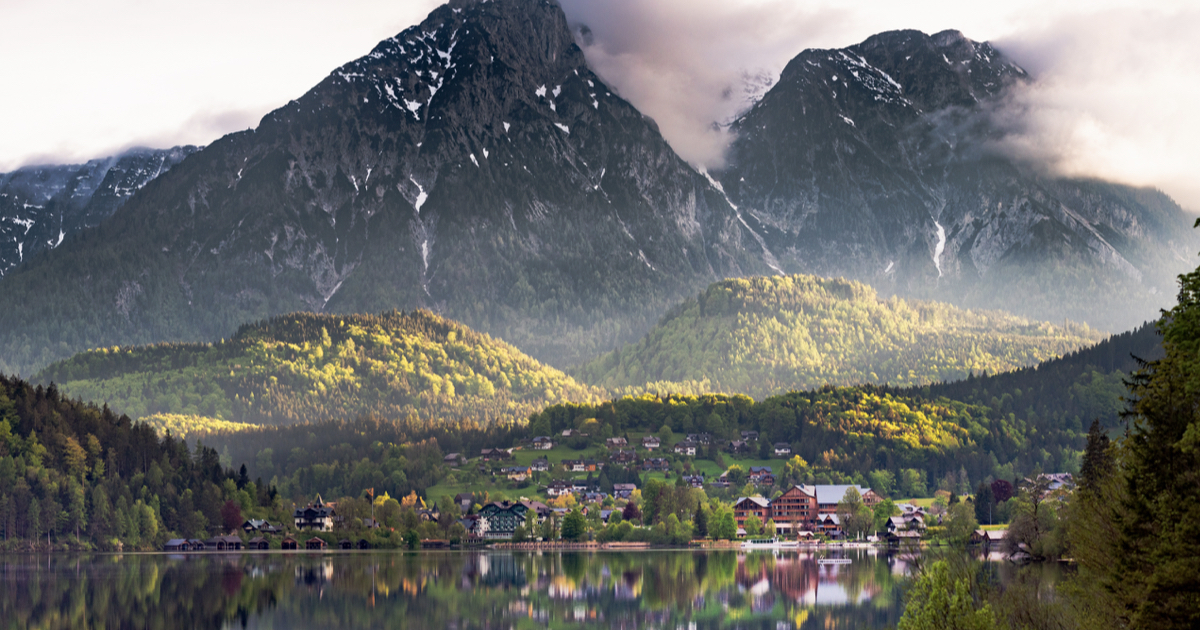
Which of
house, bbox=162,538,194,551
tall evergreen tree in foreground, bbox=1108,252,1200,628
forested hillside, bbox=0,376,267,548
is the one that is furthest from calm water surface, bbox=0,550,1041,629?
tall evergreen tree in foreground, bbox=1108,252,1200,628

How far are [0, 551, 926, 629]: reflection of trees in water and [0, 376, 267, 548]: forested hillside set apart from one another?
18536mm

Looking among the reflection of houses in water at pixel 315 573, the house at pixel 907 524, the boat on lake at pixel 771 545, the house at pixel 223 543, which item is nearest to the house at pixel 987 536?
the house at pixel 907 524

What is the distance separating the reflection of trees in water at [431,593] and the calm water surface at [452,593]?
0.13 m

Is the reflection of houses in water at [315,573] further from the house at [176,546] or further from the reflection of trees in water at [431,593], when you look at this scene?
the house at [176,546]

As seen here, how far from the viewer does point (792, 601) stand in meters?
96.9

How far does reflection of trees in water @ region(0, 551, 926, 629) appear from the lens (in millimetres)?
86250

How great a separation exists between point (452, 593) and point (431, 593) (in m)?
1.68

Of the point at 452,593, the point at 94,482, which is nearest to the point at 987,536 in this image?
the point at 452,593

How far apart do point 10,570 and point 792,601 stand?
74.6 m

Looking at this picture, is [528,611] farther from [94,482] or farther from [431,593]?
[94,482]

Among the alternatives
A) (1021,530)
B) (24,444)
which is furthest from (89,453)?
(1021,530)

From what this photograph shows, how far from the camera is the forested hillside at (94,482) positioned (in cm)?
16450

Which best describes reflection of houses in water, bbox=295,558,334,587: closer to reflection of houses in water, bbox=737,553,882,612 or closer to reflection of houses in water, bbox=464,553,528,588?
reflection of houses in water, bbox=464,553,528,588

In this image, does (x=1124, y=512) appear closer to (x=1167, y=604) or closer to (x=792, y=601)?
(x=1167, y=604)
